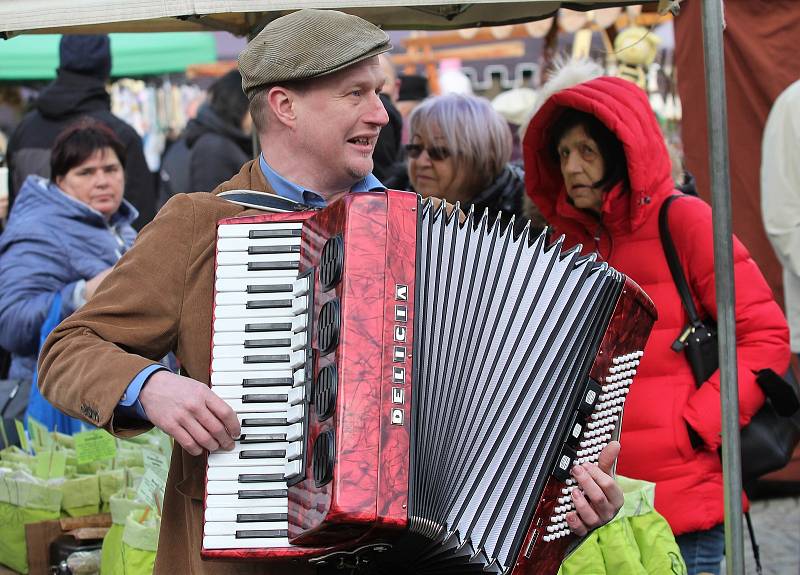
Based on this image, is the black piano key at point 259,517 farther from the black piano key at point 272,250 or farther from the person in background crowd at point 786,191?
the person in background crowd at point 786,191

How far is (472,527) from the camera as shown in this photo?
232 centimetres

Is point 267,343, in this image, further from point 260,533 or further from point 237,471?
point 260,533

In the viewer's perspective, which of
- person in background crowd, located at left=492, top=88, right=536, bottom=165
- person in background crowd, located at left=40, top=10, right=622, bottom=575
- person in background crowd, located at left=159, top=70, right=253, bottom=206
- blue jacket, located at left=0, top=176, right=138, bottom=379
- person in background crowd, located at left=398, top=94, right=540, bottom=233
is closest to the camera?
person in background crowd, located at left=40, top=10, right=622, bottom=575

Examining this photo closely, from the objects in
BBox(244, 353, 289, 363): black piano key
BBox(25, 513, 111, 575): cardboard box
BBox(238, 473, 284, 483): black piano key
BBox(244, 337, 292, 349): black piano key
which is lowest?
BBox(25, 513, 111, 575): cardboard box

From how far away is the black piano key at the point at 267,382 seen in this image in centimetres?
229

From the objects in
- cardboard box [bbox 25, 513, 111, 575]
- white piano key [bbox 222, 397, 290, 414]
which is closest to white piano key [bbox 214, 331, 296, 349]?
white piano key [bbox 222, 397, 290, 414]

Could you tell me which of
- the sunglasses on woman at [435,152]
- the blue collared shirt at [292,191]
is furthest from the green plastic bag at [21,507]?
the blue collared shirt at [292,191]

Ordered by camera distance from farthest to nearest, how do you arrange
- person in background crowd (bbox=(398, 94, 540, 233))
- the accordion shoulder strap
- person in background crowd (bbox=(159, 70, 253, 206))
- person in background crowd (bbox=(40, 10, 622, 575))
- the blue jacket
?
person in background crowd (bbox=(159, 70, 253, 206)), the blue jacket, person in background crowd (bbox=(398, 94, 540, 233)), the accordion shoulder strap, person in background crowd (bbox=(40, 10, 622, 575))

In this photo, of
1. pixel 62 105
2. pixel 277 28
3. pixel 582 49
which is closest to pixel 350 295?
pixel 277 28

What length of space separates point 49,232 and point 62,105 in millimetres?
1896

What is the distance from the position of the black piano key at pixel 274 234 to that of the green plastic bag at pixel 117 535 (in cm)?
169

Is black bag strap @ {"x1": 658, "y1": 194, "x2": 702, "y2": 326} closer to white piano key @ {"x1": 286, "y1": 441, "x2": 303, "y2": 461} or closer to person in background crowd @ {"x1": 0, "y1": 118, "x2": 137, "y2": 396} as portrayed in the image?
white piano key @ {"x1": 286, "y1": 441, "x2": 303, "y2": 461}

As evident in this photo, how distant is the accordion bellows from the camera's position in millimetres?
2174

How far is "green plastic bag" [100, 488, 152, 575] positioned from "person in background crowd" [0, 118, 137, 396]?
3.72 feet
